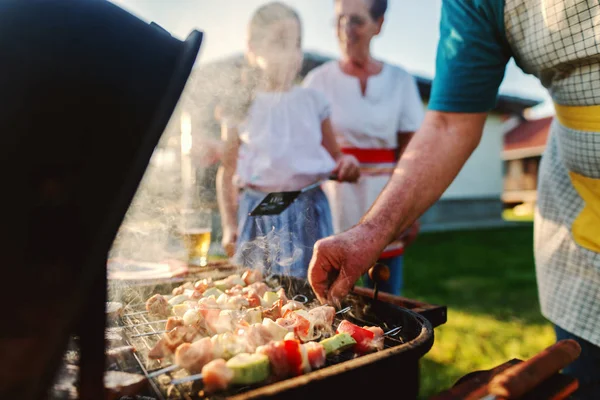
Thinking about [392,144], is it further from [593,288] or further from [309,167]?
[593,288]

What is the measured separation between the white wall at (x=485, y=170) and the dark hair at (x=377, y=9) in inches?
576

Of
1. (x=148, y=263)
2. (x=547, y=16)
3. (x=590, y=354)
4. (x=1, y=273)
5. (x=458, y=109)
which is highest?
(x=547, y=16)

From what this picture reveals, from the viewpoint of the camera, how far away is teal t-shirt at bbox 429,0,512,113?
6.04 feet

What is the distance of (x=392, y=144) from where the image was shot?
146 inches

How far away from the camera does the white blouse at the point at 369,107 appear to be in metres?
3.58

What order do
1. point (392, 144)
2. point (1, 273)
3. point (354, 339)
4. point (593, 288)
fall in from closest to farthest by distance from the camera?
point (1, 273)
point (354, 339)
point (593, 288)
point (392, 144)

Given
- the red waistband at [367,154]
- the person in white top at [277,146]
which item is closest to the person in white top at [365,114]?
the red waistband at [367,154]

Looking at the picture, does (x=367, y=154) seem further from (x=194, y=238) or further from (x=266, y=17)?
(x=194, y=238)

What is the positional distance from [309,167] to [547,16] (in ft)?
5.88

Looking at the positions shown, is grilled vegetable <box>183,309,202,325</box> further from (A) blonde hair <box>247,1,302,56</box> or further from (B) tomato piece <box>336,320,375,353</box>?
(A) blonde hair <box>247,1,302,56</box>

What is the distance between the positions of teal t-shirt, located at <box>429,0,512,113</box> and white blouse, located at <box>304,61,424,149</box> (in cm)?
156

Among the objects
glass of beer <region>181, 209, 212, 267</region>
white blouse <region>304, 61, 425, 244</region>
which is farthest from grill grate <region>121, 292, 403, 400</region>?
white blouse <region>304, 61, 425, 244</region>

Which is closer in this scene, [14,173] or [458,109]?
[14,173]

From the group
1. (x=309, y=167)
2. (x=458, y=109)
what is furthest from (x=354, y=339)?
(x=309, y=167)
